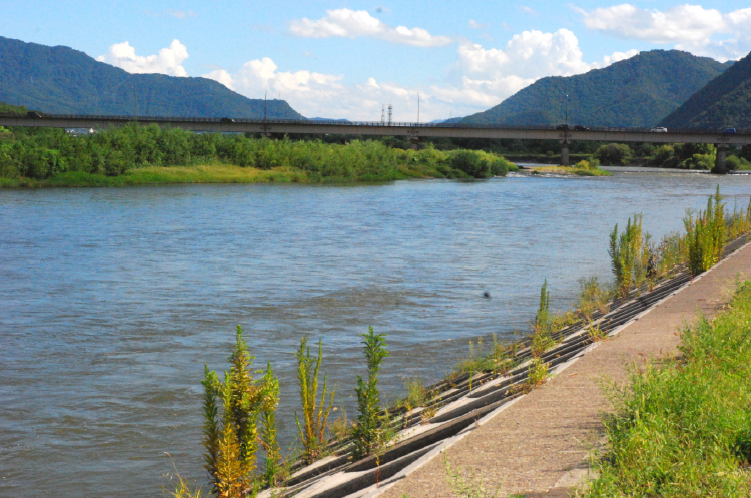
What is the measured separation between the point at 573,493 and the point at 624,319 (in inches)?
343

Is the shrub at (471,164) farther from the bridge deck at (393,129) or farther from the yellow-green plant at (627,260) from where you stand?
the yellow-green plant at (627,260)

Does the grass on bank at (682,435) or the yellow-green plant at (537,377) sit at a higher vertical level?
the grass on bank at (682,435)

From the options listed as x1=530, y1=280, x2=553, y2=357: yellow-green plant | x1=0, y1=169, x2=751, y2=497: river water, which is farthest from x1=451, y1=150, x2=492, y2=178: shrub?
x1=530, y1=280, x2=553, y2=357: yellow-green plant

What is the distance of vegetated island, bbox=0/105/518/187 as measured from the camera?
6725 cm

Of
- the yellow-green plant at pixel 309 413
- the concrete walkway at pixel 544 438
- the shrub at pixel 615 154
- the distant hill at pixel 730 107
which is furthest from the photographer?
the distant hill at pixel 730 107

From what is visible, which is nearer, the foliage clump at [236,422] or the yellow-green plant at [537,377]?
the foliage clump at [236,422]

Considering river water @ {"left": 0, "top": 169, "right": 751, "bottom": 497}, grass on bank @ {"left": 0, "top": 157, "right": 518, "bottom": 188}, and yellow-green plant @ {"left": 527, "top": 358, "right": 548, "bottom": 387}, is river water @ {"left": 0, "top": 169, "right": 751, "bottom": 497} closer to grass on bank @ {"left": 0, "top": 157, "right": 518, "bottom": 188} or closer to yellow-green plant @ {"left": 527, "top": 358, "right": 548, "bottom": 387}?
yellow-green plant @ {"left": 527, "top": 358, "right": 548, "bottom": 387}

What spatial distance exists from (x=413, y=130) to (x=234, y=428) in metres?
116

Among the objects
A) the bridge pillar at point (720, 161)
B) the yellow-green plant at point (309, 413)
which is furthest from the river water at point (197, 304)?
the bridge pillar at point (720, 161)

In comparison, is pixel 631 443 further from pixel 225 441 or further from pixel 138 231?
pixel 138 231

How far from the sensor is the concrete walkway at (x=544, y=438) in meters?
5.21

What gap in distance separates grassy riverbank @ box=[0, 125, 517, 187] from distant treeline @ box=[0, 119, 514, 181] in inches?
3.4

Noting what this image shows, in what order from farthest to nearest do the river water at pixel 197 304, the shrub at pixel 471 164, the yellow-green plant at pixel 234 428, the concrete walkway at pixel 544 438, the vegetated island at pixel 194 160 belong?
the shrub at pixel 471 164 < the vegetated island at pixel 194 160 < the river water at pixel 197 304 < the yellow-green plant at pixel 234 428 < the concrete walkway at pixel 544 438

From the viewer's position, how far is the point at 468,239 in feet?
107
